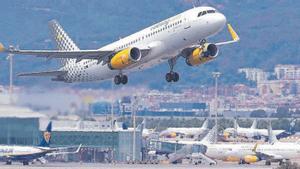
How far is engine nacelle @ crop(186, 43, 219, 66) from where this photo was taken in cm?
10569

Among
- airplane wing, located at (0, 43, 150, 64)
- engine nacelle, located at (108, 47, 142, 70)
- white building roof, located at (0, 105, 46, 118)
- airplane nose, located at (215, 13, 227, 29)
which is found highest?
airplane nose, located at (215, 13, 227, 29)

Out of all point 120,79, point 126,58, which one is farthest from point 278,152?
point 126,58

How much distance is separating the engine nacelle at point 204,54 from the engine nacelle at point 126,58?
11.3 feet

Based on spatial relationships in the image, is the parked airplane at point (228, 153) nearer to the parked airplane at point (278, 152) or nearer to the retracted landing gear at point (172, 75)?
the parked airplane at point (278, 152)

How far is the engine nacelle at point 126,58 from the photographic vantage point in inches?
4173

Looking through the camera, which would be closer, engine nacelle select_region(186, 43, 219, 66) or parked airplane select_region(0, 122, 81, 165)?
engine nacelle select_region(186, 43, 219, 66)

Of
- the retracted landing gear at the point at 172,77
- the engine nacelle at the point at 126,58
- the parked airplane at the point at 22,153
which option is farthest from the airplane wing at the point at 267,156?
the engine nacelle at the point at 126,58

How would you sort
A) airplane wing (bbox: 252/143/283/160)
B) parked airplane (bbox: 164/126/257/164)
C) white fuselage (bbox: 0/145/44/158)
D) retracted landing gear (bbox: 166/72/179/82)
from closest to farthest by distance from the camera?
retracted landing gear (bbox: 166/72/179/82) → white fuselage (bbox: 0/145/44/158) → airplane wing (bbox: 252/143/283/160) → parked airplane (bbox: 164/126/257/164)

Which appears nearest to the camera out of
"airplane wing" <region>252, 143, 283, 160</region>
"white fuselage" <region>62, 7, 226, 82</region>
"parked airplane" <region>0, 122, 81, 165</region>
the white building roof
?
"white fuselage" <region>62, 7, 226, 82</region>

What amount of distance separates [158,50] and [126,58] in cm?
223

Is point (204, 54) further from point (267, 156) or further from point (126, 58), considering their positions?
point (267, 156)

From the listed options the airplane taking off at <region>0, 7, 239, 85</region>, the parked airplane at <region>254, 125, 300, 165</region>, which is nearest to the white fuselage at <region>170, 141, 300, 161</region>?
the parked airplane at <region>254, 125, 300, 165</region>

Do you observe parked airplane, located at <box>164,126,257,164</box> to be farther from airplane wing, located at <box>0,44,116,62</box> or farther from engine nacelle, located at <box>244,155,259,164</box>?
airplane wing, located at <box>0,44,116,62</box>

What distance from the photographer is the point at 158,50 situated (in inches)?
4146
